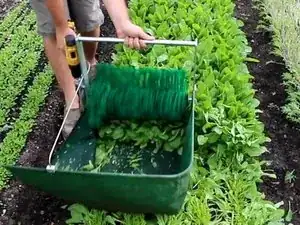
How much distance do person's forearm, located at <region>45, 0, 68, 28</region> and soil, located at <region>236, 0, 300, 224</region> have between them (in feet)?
4.02

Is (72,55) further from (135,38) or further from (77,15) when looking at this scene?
(77,15)

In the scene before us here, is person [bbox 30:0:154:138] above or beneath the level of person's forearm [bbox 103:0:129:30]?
beneath

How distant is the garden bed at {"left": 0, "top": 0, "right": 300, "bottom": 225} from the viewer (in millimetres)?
2590

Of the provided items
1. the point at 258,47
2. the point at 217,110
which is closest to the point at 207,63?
the point at 217,110

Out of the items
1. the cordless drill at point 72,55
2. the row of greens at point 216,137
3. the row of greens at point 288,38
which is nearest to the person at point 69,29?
the cordless drill at point 72,55

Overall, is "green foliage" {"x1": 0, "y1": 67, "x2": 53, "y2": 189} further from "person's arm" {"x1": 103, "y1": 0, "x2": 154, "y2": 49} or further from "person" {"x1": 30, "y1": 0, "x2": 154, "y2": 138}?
"person's arm" {"x1": 103, "y1": 0, "x2": 154, "y2": 49}

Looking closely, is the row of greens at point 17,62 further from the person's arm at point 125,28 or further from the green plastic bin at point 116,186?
the person's arm at point 125,28

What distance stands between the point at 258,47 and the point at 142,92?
1.49 meters

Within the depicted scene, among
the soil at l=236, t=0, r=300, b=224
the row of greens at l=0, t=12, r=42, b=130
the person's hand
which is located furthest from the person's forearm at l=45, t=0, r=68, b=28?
the soil at l=236, t=0, r=300, b=224

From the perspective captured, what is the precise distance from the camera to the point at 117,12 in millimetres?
2420

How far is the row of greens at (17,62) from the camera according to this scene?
10.8 feet

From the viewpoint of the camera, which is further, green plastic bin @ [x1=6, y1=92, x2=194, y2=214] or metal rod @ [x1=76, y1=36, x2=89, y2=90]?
metal rod @ [x1=76, y1=36, x2=89, y2=90]

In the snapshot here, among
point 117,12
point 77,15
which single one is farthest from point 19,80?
point 117,12

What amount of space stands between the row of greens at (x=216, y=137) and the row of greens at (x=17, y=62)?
2.29 ft
